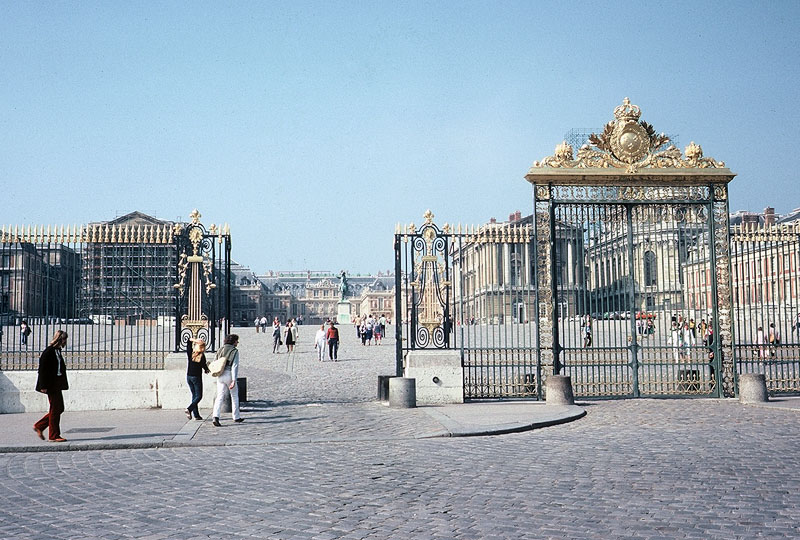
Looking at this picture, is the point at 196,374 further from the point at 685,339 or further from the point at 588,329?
the point at 685,339

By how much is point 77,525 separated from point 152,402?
25.6ft

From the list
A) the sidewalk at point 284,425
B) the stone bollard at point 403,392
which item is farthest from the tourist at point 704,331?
the stone bollard at point 403,392

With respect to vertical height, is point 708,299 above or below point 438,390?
above

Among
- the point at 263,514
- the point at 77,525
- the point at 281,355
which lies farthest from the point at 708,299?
the point at 281,355

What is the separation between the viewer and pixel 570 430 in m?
10.5

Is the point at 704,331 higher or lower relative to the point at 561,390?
higher

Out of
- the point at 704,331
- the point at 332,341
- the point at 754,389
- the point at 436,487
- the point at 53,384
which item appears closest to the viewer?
the point at 436,487

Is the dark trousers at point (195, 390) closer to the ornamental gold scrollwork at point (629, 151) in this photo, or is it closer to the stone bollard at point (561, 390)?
the stone bollard at point (561, 390)

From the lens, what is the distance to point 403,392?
1293cm

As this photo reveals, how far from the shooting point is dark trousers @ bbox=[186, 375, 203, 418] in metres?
11.9

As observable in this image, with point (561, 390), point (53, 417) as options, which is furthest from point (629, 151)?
point (53, 417)

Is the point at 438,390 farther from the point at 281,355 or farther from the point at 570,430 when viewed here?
the point at 281,355

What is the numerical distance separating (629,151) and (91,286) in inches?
364

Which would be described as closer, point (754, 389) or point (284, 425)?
point (284, 425)
